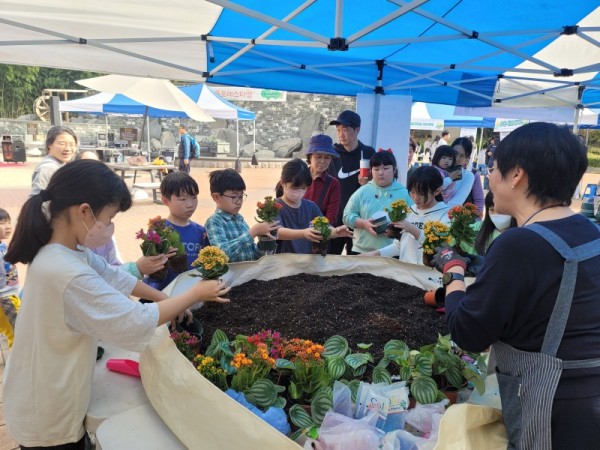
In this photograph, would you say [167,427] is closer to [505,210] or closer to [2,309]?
[505,210]

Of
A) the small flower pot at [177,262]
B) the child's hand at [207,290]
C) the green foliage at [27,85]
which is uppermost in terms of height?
the green foliage at [27,85]

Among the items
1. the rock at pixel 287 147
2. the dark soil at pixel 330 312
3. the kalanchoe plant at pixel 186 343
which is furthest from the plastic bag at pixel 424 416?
the rock at pixel 287 147

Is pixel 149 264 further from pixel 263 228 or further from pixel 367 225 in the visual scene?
pixel 367 225

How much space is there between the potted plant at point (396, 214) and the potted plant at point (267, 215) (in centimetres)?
72

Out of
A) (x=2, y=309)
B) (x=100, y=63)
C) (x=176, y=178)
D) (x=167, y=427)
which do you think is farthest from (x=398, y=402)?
(x=100, y=63)

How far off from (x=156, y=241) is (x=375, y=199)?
1.82 metres

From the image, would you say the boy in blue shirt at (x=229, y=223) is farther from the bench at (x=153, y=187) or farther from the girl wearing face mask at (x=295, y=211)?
the bench at (x=153, y=187)

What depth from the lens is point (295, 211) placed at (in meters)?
3.02

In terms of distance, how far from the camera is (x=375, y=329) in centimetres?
194

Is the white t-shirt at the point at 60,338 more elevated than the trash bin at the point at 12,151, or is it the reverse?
the trash bin at the point at 12,151

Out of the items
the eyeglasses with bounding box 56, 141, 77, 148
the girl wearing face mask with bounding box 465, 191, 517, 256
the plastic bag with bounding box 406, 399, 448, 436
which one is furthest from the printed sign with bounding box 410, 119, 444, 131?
the plastic bag with bounding box 406, 399, 448, 436

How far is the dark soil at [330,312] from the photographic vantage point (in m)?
1.90

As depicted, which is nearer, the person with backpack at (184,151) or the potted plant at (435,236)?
the potted plant at (435,236)

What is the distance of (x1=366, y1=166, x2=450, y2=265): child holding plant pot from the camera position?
9.48ft
